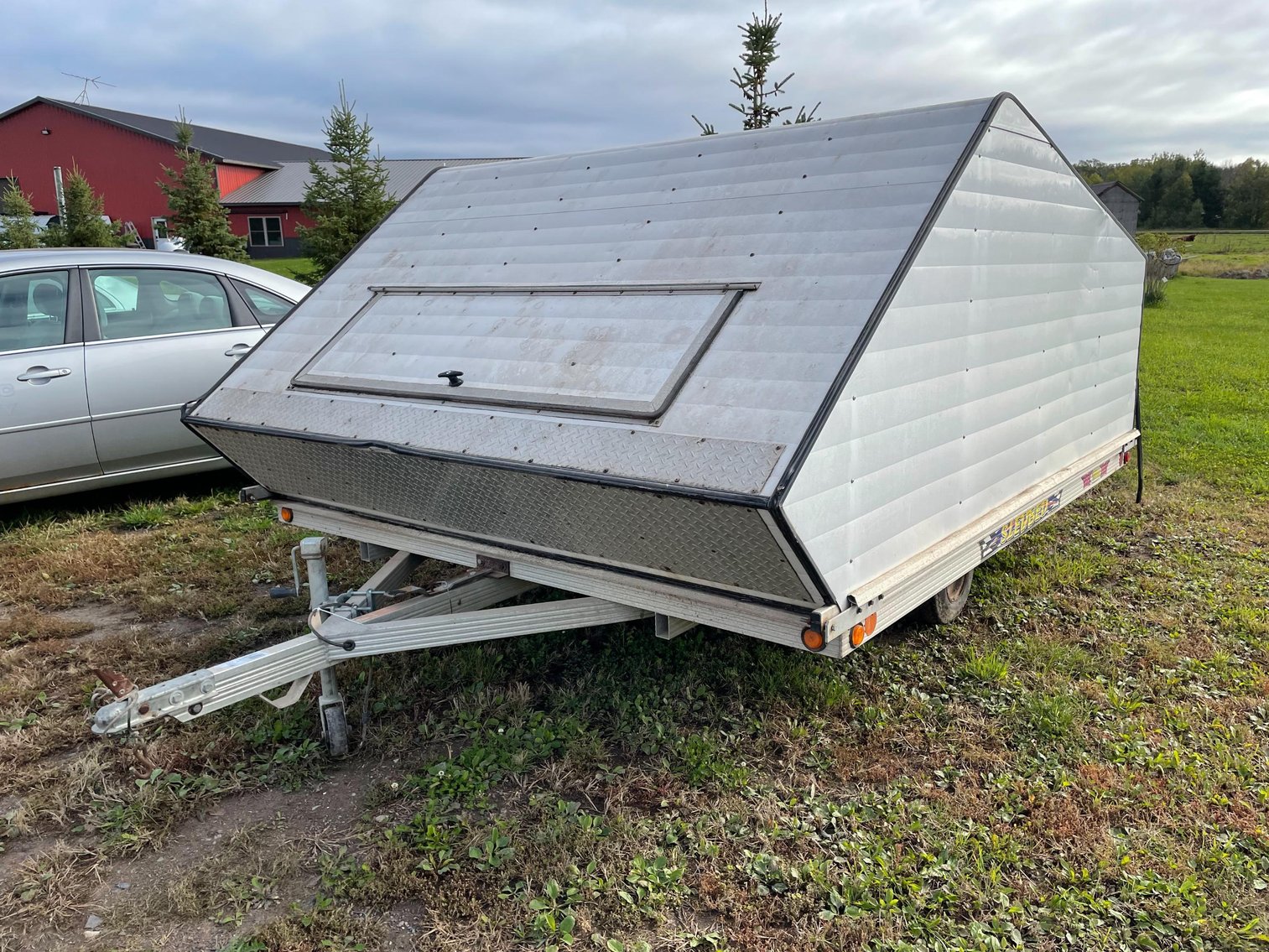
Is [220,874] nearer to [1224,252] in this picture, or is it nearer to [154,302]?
[154,302]

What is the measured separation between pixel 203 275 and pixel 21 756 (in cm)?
389

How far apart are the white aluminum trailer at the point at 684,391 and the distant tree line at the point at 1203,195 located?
6306cm

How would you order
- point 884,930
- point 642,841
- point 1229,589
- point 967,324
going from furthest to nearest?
point 1229,589 < point 967,324 < point 642,841 < point 884,930

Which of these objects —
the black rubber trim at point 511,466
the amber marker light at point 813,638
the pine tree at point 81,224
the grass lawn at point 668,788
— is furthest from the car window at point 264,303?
the pine tree at point 81,224

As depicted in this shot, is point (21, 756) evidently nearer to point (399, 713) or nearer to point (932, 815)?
point (399, 713)

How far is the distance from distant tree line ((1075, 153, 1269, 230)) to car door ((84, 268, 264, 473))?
62.5 meters

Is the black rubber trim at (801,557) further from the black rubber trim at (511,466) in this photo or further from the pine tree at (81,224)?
the pine tree at (81,224)

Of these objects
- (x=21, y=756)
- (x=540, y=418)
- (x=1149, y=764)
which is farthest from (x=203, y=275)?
(x=1149, y=764)

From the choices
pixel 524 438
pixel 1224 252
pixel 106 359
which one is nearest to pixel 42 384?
pixel 106 359

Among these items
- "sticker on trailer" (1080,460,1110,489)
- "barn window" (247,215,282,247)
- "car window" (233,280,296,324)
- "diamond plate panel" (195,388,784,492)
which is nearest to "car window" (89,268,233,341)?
"car window" (233,280,296,324)

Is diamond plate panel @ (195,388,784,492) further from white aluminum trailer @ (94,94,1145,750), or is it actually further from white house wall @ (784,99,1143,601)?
white house wall @ (784,99,1143,601)

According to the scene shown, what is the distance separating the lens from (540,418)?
309cm

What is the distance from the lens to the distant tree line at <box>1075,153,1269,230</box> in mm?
58375

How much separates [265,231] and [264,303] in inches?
1312
